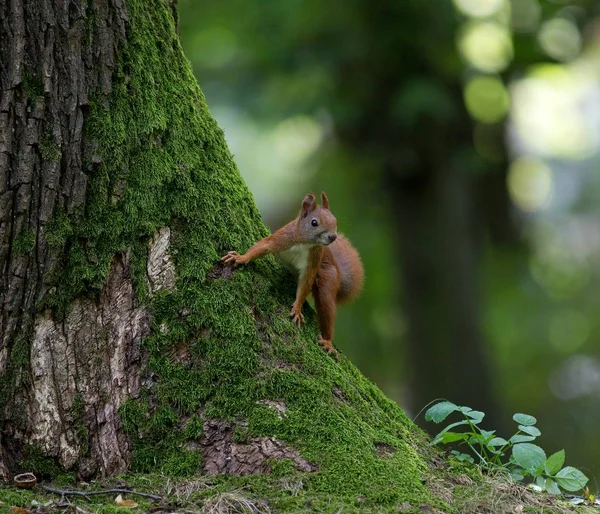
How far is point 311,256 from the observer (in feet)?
13.0

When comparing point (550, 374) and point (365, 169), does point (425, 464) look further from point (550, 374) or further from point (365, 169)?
point (550, 374)

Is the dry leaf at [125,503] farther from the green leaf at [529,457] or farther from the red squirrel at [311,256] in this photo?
the green leaf at [529,457]

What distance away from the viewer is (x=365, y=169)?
9.74m

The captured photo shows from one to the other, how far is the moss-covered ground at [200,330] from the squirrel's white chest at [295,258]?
26 centimetres

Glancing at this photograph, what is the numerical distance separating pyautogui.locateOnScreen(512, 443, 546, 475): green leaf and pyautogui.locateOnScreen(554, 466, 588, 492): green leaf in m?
0.10

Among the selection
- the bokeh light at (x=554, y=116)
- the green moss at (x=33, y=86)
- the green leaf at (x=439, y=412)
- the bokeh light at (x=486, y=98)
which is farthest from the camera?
the bokeh light at (x=554, y=116)

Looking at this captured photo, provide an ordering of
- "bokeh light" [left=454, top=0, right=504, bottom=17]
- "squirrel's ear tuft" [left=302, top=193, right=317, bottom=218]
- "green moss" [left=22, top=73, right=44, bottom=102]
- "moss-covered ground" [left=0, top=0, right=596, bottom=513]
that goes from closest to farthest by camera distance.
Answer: "moss-covered ground" [left=0, top=0, right=596, bottom=513] → "green moss" [left=22, top=73, right=44, bottom=102] → "squirrel's ear tuft" [left=302, top=193, right=317, bottom=218] → "bokeh light" [left=454, top=0, right=504, bottom=17]

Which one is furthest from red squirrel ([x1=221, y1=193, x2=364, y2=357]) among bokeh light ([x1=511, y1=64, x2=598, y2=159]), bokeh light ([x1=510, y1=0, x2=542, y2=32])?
bokeh light ([x1=511, y1=64, x2=598, y2=159])

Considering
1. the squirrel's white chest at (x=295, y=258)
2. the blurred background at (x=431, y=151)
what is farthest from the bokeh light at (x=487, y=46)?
the squirrel's white chest at (x=295, y=258)

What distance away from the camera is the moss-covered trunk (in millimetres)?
3025

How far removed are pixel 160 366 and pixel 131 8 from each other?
60.0 inches

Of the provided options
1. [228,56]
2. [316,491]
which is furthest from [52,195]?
[228,56]

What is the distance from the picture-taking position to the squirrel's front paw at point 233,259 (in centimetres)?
338

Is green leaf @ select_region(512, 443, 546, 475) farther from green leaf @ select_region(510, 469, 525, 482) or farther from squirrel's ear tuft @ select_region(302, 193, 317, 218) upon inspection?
squirrel's ear tuft @ select_region(302, 193, 317, 218)
